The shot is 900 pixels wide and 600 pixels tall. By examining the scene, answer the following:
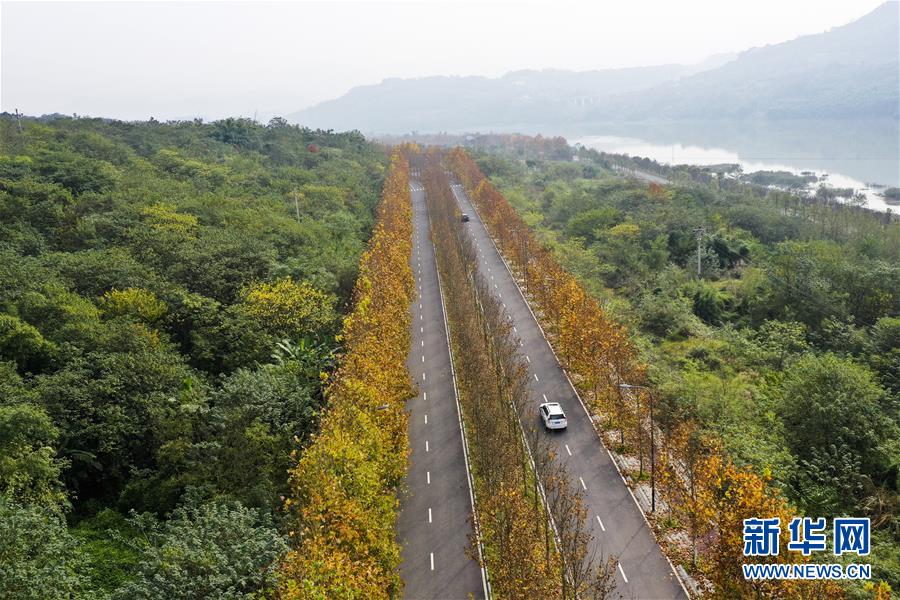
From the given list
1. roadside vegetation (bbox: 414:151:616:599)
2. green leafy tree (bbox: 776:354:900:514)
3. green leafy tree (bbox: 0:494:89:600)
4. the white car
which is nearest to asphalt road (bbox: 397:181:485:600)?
roadside vegetation (bbox: 414:151:616:599)

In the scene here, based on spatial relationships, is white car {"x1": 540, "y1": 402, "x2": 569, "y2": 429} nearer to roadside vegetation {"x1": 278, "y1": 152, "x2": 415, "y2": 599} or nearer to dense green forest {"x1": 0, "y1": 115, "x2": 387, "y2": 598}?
roadside vegetation {"x1": 278, "y1": 152, "x2": 415, "y2": 599}

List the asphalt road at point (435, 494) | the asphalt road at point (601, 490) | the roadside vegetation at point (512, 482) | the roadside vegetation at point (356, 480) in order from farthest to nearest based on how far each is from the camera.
Result: the asphalt road at point (435, 494), the asphalt road at point (601, 490), the roadside vegetation at point (512, 482), the roadside vegetation at point (356, 480)

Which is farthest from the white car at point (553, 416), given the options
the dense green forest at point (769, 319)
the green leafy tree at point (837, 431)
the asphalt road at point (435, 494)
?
the green leafy tree at point (837, 431)

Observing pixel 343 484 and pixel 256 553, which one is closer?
pixel 256 553

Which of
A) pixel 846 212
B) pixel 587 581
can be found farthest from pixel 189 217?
pixel 846 212

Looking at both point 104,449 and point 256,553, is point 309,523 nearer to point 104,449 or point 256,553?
point 256,553

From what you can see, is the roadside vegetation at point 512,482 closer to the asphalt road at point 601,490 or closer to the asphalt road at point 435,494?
the asphalt road at point 601,490
